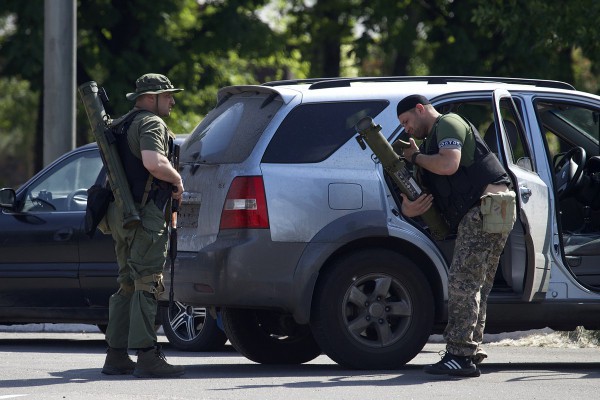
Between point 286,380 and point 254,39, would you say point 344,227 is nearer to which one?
point 286,380

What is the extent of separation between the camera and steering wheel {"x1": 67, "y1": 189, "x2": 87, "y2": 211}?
10.5 meters

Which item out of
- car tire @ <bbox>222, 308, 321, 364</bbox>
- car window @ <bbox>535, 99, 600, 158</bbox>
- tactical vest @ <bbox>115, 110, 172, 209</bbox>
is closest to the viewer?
tactical vest @ <bbox>115, 110, 172, 209</bbox>

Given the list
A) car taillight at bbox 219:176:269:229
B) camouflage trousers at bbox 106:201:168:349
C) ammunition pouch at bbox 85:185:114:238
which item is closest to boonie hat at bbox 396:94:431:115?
car taillight at bbox 219:176:269:229

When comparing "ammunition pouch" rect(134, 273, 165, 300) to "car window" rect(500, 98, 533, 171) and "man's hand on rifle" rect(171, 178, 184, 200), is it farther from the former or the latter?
"car window" rect(500, 98, 533, 171)

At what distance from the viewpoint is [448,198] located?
7711mm

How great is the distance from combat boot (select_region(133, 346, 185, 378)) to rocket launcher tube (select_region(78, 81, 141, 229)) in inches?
28.8

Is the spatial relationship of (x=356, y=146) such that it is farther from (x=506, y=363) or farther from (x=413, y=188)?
(x=506, y=363)

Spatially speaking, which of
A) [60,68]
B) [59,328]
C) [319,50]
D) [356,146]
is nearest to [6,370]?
[356,146]

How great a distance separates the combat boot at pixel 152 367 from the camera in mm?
7711

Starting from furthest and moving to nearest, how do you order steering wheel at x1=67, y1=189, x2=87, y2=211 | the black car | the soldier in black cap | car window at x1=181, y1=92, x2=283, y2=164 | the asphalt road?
1. steering wheel at x1=67, y1=189, x2=87, y2=211
2. the black car
3. car window at x1=181, y1=92, x2=283, y2=164
4. the soldier in black cap
5. the asphalt road

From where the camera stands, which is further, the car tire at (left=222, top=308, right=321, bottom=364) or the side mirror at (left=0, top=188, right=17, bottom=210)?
the side mirror at (left=0, top=188, right=17, bottom=210)

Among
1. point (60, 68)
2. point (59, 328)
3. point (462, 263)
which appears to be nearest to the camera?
point (462, 263)

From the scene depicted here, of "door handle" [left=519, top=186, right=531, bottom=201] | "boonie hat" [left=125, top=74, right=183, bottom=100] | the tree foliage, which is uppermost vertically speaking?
the tree foliage

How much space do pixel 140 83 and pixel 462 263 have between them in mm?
2101
